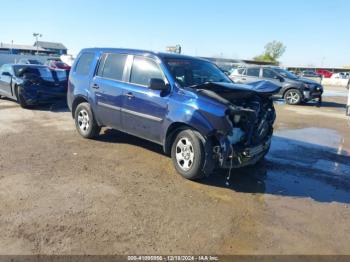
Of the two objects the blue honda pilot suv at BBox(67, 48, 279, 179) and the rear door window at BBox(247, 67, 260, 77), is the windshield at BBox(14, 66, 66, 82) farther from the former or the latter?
the rear door window at BBox(247, 67, 260, 77)

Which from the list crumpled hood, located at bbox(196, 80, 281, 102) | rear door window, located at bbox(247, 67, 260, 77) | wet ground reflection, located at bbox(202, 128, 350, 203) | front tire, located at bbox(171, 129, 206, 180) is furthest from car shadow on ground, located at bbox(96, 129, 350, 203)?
rear door window, located at bbox(247, 67, 260, 77)

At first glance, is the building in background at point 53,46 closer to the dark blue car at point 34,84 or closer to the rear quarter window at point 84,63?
the dark blue car at point 34,84

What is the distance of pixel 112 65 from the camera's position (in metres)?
6.80

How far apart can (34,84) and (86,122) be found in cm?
505

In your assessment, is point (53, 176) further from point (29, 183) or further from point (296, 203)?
point (296, 203)

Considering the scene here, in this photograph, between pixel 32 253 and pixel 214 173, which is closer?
pixel 32 253

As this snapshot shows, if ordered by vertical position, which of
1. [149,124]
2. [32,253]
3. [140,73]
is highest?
[140,73]

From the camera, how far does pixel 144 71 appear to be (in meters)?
6.14

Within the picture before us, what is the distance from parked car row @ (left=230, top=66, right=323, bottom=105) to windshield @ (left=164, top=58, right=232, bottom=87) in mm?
9561

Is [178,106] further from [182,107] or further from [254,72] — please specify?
[254,72]

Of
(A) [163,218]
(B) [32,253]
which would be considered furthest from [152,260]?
(B) [32,253]

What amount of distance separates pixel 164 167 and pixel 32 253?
2.93 metres

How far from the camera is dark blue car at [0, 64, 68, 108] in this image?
11.5 metres

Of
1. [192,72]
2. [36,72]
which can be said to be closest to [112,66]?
[192,72]
